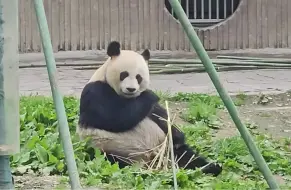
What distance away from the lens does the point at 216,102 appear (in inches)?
352

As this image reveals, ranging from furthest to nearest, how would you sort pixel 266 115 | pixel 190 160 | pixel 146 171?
pixel 266 115 → pixel 190 160 → pixel 146 171

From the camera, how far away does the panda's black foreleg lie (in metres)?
6.19

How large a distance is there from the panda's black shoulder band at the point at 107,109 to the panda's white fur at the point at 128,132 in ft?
0.14

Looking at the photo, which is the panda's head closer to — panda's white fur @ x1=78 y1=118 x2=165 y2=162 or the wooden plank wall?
panda's white fur @ x1=78 y1=118 x2=165 y2=162

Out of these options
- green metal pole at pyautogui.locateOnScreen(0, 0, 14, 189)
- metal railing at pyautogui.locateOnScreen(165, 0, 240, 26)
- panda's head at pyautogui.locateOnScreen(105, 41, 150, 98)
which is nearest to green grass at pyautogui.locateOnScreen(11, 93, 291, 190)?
panda's head at pyautogui.locateOnScreen(105, 41, 150, 98)

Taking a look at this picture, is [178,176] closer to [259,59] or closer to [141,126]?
[141,126]

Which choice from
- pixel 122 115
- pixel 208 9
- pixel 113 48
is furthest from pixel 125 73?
pixel 208 9

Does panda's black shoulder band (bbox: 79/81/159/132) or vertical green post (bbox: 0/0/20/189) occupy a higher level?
vertical green post (bbox: 0/0/20/189)

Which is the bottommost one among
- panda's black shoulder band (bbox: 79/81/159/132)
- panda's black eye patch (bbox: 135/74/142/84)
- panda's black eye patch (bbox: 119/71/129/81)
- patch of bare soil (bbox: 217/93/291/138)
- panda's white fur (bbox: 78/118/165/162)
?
patch of bare soil (bbox: 217/93/291/138)

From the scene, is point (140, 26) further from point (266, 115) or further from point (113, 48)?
point (113, 48)

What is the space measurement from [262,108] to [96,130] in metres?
3.26

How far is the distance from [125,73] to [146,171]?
97cm

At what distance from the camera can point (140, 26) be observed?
12.5 m

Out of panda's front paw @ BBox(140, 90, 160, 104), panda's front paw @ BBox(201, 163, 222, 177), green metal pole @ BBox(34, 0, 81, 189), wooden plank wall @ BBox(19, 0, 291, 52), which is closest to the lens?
green metal pole @ BBox(34, 0, 81, 189)
